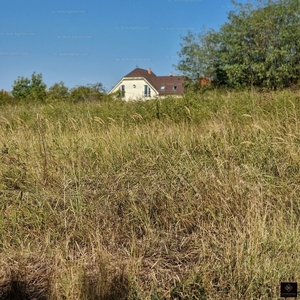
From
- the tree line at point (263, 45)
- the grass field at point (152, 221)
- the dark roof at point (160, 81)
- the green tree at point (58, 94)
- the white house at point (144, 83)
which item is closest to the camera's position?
the grass field at point (152, 221)

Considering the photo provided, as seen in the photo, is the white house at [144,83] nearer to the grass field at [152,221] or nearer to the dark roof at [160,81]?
the dark roof at [160,81]

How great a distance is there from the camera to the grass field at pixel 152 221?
161cm

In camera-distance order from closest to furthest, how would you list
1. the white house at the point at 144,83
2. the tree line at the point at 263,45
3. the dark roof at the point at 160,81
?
the tree line at the point at 263,45, the white house at the point at 144,83, the dark roof at the point at 160,81

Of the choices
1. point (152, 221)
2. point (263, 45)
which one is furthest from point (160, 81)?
point (152, 221)

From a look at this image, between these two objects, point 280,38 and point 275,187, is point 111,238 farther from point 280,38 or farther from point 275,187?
point 280,38

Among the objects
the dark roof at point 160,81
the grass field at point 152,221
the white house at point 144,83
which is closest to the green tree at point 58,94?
the grass field at point 152,221

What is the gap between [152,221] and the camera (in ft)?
7.26

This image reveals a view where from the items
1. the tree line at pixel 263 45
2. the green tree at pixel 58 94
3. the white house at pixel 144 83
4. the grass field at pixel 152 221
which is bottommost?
the grass field at pixel 152 221

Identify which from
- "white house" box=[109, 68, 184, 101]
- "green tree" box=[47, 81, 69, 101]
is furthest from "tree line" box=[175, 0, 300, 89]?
"white house" box=[109, 68, 184, 101]

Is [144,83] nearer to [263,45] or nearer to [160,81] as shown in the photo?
[160,81]

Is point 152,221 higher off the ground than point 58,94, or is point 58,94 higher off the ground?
point 58,94

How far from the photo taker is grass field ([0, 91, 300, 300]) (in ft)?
5.28

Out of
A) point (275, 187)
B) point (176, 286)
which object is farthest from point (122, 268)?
point (275, 187)

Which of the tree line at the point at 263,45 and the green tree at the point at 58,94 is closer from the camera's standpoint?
the green tree at the point at 58,94
